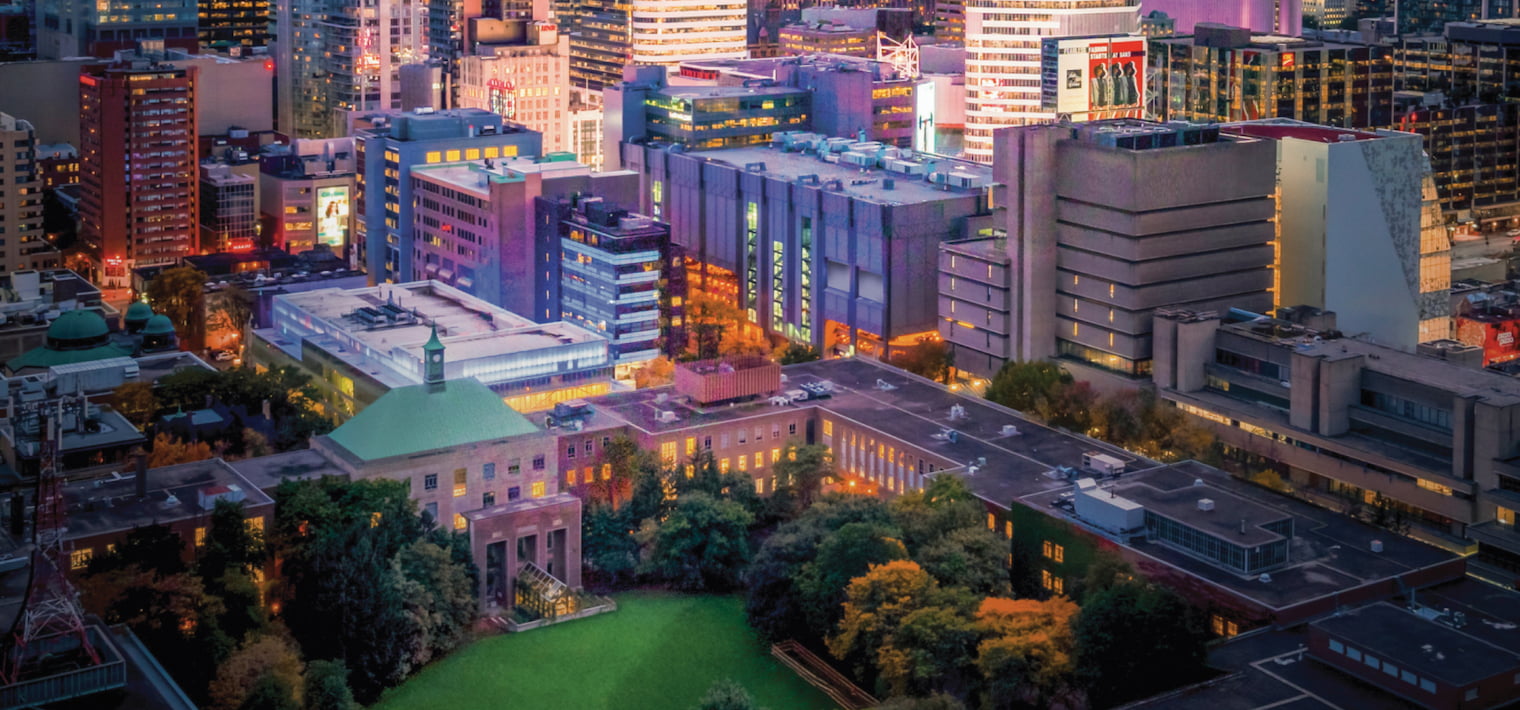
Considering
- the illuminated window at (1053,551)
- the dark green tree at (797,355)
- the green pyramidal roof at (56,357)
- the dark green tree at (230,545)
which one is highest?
the green pyramidal roof at (56,357)

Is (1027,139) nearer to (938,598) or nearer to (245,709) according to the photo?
(938,598)

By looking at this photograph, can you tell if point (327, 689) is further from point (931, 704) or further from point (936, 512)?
point (936, 512)

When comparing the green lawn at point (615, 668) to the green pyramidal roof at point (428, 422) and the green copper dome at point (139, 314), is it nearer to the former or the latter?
the green pyramidal roof at point (428, 422)

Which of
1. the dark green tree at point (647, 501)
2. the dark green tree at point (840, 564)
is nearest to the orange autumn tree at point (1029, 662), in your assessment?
the dark green tree at point (840, 564)

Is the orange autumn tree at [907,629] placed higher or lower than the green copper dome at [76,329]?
lower

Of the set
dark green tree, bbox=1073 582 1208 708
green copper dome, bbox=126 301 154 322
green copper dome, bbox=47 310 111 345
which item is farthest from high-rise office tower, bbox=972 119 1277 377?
green copper dome, bbox=126 301 154 322

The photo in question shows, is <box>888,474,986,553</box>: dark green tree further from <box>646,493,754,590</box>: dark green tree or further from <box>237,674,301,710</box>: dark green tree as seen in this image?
<box>237,674,301,710</box>: dark green tree

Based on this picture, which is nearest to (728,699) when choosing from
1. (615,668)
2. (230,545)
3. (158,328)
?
(615,668)
